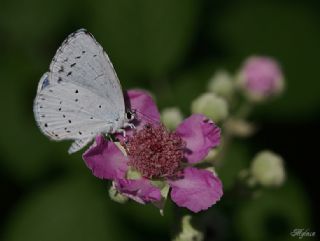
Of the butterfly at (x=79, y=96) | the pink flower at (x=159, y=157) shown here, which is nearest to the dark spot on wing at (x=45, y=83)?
the butterfly at (x=79, y=96)

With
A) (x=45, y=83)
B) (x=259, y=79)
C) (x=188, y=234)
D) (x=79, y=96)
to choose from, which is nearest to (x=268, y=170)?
(x=188, y=234)

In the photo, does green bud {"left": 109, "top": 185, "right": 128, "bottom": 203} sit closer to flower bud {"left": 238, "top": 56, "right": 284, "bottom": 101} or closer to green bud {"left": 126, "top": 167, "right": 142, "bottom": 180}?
green bud {"left": 126, "top": 167, "right": 142, "bottom": 180}

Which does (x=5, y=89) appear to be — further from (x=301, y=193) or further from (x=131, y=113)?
(x=301, y=193)

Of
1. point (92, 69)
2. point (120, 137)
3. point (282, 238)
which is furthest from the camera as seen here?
point (282, 238)

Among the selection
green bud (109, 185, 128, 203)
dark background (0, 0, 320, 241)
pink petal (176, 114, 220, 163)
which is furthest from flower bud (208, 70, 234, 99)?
green bud (109, 185, 128, 203)

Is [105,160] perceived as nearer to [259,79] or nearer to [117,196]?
[117,196]

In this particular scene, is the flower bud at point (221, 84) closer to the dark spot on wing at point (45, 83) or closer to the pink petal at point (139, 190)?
the pink petal at point (139, 190)

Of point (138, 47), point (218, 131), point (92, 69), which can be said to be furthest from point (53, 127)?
point (138, 47)
